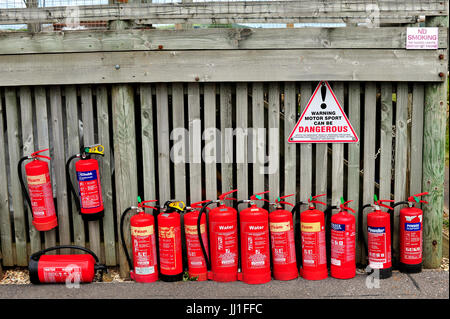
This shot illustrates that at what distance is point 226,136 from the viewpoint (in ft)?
14.2

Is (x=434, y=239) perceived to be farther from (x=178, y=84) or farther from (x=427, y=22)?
(x=178, y=84)

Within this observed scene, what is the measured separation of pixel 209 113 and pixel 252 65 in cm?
57

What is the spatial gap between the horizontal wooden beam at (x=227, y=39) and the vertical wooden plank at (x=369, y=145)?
0.42 m

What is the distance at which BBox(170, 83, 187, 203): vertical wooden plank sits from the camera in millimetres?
4277

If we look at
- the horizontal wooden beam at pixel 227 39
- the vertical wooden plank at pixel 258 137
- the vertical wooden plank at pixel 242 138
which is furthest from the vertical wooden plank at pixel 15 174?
the vertical wooden plank at pixel 258 137

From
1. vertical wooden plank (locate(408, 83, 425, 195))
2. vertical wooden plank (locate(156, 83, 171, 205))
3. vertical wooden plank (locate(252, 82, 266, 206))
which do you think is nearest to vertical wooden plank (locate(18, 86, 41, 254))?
vertical wooden plank (locate(156, 83, 171, 205))

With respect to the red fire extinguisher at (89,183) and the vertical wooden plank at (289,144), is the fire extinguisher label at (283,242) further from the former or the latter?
the red fire extinguisher at (89,183)

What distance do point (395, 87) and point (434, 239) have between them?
1415 millimetres

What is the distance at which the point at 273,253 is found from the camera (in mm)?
4215

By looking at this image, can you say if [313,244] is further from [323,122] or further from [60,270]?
[60,270]

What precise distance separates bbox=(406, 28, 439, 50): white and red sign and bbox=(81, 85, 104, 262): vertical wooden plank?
280 centimetres

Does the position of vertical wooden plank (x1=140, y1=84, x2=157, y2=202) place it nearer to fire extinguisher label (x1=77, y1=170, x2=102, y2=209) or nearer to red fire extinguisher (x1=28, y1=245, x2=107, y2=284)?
fire extinguisher label (x1=77, y1=170, x2=102, y2=209)

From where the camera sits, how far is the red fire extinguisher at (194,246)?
4.20 meters

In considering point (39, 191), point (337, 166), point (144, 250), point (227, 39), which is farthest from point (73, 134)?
point (337, 166)
